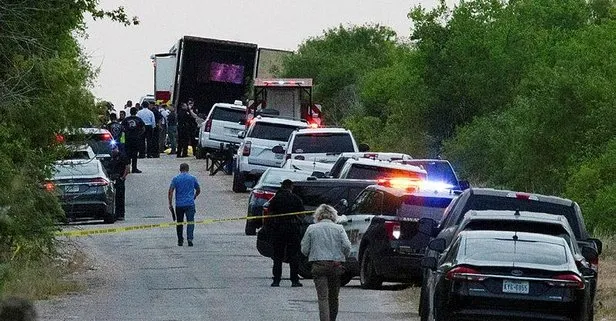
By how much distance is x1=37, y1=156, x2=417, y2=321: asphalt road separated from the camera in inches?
830

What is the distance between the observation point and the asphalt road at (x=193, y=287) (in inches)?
830

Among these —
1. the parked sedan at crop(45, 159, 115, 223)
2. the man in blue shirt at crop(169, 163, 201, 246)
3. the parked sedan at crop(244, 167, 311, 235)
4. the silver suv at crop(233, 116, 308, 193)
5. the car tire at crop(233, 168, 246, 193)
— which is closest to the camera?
the man in blue shirt at crop(169, 163, 201, 246)

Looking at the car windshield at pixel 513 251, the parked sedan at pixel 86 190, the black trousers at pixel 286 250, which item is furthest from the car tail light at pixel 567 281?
the parked sedan at pixel 86 190

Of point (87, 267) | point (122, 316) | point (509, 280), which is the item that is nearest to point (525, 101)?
point (87, 267)

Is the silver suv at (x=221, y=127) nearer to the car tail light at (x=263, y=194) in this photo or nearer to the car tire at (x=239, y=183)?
the car tire at (x=239, y=183)

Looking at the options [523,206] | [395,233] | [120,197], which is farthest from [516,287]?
[120,197]

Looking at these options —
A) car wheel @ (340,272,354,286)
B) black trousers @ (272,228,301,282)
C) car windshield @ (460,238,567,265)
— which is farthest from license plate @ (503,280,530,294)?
car wheel @ (340,272,354,286)

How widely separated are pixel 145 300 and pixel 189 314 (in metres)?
2.23

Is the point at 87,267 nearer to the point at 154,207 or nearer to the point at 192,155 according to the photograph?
the point at 154,207

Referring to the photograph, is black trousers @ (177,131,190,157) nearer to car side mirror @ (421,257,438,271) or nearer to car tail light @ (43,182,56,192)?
car tail light @ (43,182,56,192)

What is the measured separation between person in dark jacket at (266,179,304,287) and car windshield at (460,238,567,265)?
→ 26.9 ft

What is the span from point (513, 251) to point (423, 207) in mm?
7140

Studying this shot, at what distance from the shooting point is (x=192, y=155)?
62.1 m

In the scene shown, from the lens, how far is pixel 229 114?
175ft
